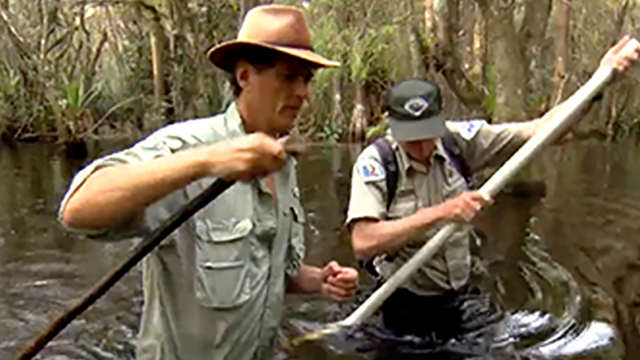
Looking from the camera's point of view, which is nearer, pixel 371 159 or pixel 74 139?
pixel 371 159

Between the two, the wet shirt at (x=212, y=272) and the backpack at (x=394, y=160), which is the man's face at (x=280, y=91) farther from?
the backpack at (x=394, y=160)

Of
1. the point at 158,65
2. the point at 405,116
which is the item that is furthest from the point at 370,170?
the point at 158,65

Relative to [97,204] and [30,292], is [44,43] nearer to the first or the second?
[30,292]

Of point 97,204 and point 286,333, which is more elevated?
point 97,204

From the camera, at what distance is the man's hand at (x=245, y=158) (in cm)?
223

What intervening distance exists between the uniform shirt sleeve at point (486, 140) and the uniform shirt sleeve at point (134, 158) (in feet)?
10.9

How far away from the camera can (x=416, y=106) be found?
554cm

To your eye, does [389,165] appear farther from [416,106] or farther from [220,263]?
[220,263]

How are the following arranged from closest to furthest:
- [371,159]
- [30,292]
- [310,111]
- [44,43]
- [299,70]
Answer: [299,70], [371,159], [30,292], [44,43], [310,111]

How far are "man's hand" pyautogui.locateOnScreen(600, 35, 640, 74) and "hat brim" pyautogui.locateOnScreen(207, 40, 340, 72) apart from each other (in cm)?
264

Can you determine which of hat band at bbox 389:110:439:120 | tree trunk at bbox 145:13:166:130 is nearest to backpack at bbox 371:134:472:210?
hat band at bbox 389:110:439:120

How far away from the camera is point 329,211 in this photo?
1382 centimetres

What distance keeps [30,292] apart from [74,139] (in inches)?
606

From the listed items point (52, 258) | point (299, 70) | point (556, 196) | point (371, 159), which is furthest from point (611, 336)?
point (556, 196)
